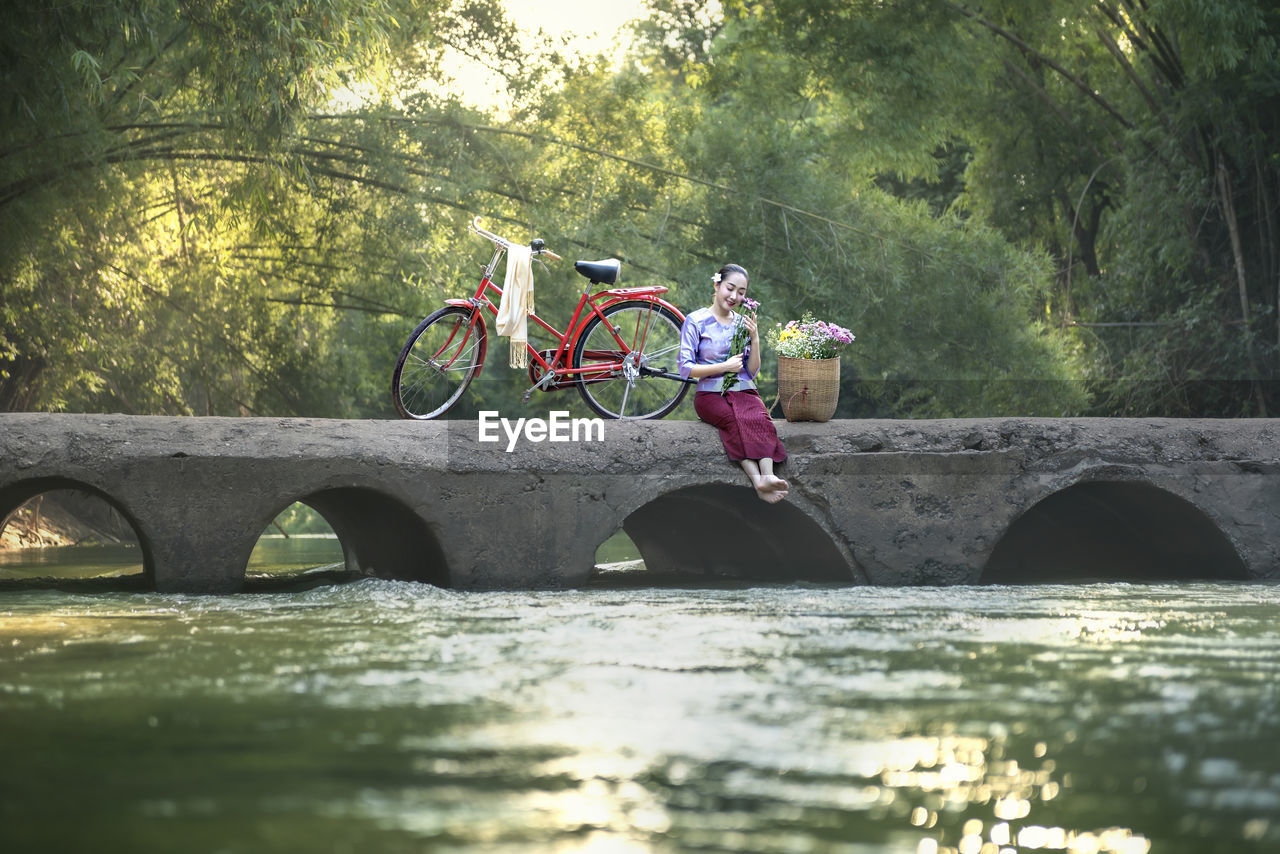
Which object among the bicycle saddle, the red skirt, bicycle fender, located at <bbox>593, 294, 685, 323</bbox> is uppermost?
the bicycle saddle

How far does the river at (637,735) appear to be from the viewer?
9.32 feet

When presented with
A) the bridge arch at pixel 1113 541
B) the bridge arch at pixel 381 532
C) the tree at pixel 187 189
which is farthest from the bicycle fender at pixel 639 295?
the bridge arch at pixel 1113 541

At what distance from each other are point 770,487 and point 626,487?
84cm

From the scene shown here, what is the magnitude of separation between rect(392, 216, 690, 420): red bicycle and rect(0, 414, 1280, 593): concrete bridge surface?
1.96 feet

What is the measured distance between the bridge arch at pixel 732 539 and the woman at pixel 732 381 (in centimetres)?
43

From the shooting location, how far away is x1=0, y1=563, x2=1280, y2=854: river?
284 cm

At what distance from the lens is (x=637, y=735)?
3697 millimetres

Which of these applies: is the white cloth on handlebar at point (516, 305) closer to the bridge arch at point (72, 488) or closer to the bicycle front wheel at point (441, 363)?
the bicycle front wheel at point (441, 363)

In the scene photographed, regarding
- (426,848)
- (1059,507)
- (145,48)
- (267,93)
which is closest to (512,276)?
(267,93)

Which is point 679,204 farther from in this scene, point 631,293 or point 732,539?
point 631,293

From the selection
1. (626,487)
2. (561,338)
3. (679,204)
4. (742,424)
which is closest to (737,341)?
(742,424)

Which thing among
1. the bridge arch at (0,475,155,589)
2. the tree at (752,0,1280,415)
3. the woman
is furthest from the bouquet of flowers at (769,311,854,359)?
the tree at (752,0,1280,415)
